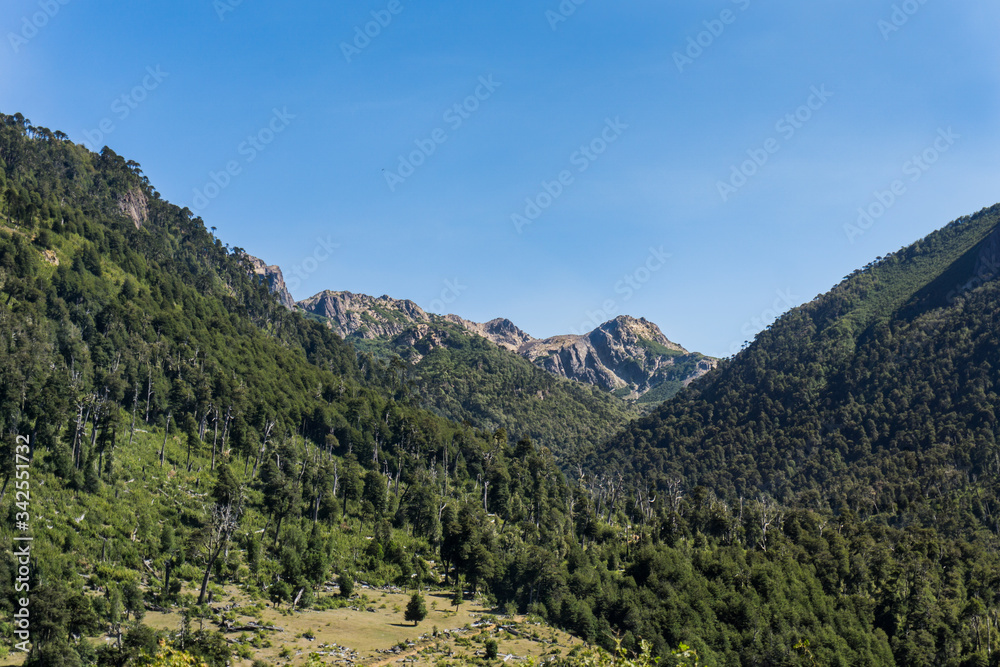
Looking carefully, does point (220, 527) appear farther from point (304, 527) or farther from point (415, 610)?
point (415, 610)

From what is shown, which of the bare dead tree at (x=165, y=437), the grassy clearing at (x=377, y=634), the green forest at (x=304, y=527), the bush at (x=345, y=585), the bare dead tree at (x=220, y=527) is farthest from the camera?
the bare dead tree at (x=165, y=437)

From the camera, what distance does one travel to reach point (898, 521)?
565 feet

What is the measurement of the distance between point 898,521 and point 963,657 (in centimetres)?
8151

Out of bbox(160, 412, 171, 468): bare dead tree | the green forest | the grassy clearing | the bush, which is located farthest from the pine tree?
bbox(160, 412, 171, 468): bare dead tree

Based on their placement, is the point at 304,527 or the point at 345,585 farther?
the point at 304,527

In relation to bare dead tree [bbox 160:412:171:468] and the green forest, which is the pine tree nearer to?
the green forest

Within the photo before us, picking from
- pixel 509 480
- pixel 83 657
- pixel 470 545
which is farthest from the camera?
pixel 509 480

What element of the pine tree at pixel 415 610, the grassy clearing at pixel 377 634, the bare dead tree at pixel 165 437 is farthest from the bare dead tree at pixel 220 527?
the pine tree at pixel 415 610

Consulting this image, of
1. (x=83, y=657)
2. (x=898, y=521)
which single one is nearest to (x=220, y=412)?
(x=83, y=657)

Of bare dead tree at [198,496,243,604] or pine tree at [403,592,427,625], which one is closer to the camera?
pine tree at [403,592,427,625]

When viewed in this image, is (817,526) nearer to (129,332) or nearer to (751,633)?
(751,633)

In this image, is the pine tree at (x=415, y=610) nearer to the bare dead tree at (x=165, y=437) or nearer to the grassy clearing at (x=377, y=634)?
the grassy clearing at (x=377, y=634)

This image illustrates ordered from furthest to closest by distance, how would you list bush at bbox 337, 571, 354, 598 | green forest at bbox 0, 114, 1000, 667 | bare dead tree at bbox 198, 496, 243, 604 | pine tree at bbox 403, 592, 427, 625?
bush at bbox 337, 571, 354, 598 < bare dead tree at bbox 198, 496, 243, 604 < pine tree at bbox 403, 592, 427, 625 < green forest at bbox 0, 114, 1000, 667

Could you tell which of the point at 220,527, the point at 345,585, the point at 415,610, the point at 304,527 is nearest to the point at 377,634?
the point at 415,610
